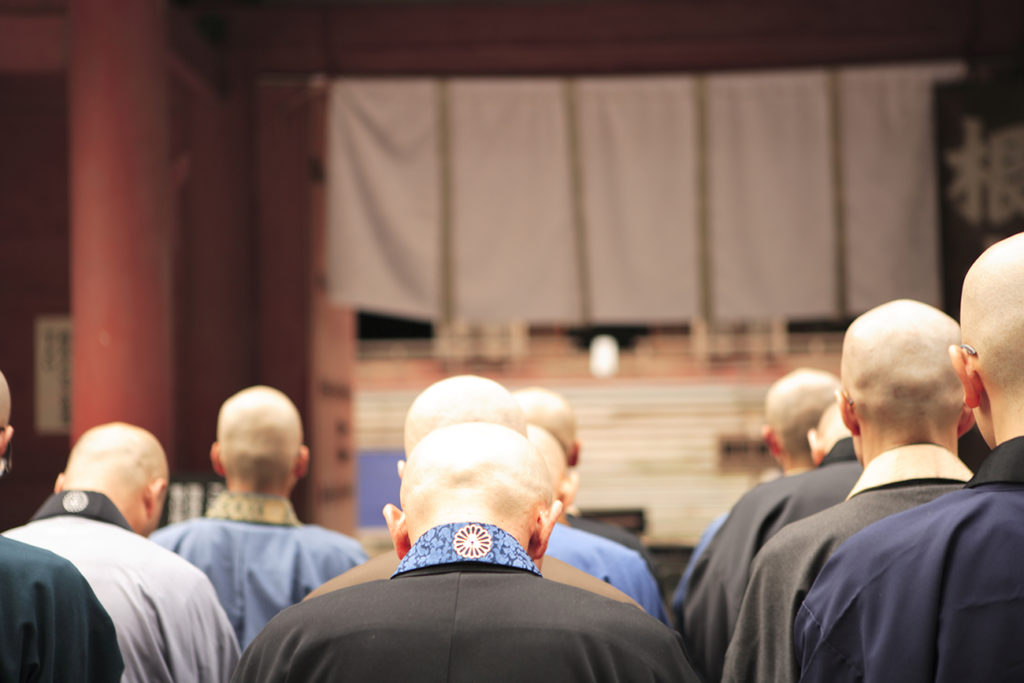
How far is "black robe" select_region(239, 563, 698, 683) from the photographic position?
145cm

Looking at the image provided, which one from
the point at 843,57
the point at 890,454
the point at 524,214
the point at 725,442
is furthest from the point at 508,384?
the point at 890,454

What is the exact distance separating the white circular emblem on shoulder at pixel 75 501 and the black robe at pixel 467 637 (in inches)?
52.9

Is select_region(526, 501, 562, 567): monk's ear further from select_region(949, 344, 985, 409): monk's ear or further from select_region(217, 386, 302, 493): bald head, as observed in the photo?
select_region(217, 386, 302, 493): bald head

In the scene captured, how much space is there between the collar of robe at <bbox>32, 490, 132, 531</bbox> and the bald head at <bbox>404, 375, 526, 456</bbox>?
2.71 ft

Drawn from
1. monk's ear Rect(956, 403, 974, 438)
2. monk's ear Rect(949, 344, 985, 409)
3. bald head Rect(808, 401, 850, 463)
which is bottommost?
bald head Rect(808, 401, 850, 463)

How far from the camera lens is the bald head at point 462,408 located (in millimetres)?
2377

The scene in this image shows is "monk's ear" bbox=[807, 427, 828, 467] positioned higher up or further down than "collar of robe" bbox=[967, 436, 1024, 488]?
further down

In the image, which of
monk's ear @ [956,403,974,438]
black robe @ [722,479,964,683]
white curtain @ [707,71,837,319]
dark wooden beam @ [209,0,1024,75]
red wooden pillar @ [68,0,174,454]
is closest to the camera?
black robe @ [722,479,964,683]

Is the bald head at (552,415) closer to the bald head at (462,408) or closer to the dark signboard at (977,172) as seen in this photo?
the bald head at (462,408)

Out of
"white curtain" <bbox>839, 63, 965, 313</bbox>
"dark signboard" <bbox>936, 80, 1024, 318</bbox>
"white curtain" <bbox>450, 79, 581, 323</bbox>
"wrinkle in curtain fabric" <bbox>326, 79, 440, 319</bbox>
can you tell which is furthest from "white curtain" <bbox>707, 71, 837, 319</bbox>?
"wrinkle in curtain fabric" <bbox>326, 79, 440, 319</bbox>

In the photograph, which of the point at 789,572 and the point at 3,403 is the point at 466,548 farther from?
the point at 3,403

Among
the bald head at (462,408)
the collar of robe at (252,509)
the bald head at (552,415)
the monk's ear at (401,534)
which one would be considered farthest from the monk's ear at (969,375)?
the collar of robe at (252,509)

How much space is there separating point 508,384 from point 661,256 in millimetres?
5068

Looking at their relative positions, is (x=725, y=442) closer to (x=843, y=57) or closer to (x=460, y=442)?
(x=843, y=57)
